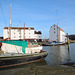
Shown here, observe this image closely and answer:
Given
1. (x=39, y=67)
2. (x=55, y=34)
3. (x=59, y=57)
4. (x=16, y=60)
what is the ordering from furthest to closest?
(x=55, y=34) < (x=59, y=57) < (x=16, y=60) < (x=39, y=67)

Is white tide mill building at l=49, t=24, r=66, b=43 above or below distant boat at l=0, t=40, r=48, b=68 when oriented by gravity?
above

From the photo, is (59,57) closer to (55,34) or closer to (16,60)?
(16,60)

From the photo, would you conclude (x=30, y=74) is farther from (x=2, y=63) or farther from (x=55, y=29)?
(x=55, y=29)

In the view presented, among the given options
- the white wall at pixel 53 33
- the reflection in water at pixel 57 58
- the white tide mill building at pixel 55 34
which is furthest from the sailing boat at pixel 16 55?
the white wall at pixel 53 33

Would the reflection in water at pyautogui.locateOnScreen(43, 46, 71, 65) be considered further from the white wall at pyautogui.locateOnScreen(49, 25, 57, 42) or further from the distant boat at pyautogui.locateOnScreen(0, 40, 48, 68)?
the white wall at pyautogui.locateOnScreen(49, 25, 57, 42)

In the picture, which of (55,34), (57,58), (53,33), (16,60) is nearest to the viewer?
(16,60)

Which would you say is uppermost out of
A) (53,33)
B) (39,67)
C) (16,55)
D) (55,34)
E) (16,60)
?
(53,33)

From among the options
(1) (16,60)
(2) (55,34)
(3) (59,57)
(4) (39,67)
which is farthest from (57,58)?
(2) (55,34)

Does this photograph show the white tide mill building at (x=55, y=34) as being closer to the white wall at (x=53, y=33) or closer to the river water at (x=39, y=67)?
the white wall at (x=53, y=33)

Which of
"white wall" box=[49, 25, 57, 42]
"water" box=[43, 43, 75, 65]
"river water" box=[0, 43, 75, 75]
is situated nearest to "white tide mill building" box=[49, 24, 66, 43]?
"white wall" box=[49, 25, 57, 42]

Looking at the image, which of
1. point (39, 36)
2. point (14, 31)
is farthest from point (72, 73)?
point (39, 36)

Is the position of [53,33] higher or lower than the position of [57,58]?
higher

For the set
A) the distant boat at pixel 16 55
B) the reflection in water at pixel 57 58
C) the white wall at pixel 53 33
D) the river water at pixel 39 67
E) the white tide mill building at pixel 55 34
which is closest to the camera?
the river water at pixel 39 67

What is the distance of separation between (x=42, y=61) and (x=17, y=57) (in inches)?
204
